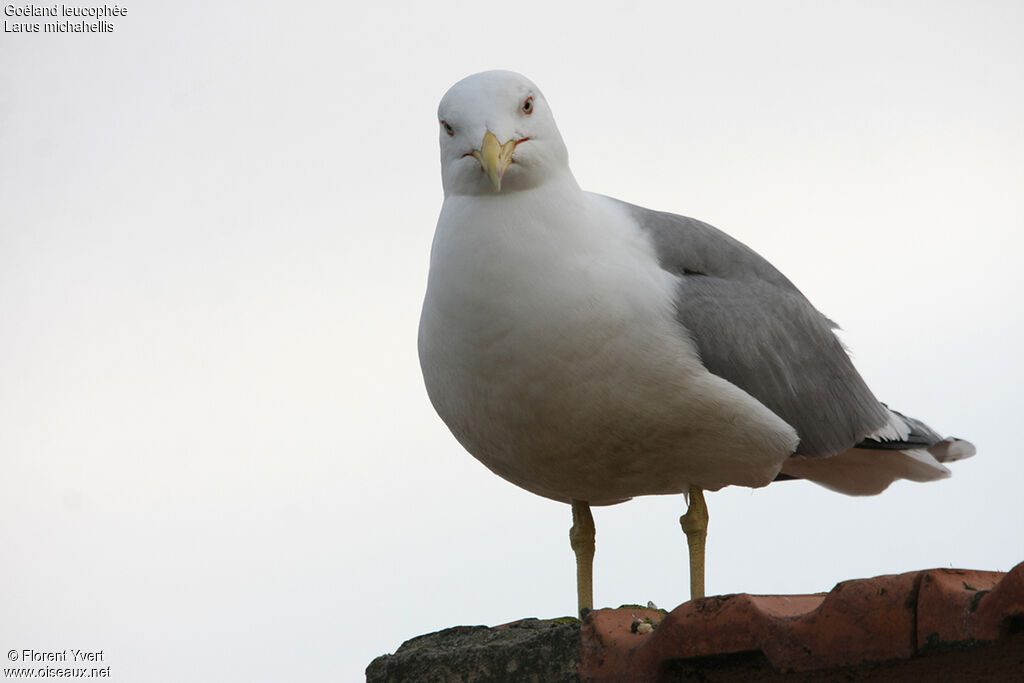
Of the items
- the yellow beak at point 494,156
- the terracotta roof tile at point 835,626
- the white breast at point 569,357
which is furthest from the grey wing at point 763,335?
the terracotta roof tile at point 835,626

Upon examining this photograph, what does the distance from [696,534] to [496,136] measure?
6.07 ft

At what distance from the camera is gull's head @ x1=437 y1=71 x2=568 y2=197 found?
5.25m

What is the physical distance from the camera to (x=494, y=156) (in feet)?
17.0

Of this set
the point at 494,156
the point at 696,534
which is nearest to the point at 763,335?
the point at 696,534

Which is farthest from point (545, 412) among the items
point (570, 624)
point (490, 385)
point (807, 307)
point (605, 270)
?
point (807, 307)

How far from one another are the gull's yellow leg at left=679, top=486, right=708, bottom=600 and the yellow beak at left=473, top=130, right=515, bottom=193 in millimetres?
1577

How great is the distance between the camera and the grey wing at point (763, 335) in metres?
5.63

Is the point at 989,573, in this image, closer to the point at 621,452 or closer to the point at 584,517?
the point at 621,452

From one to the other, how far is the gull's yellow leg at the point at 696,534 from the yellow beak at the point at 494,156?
1577mm

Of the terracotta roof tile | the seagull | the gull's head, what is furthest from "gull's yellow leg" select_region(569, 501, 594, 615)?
the terracotta roof tile

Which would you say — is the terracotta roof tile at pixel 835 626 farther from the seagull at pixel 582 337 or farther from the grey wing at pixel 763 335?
the grey wing at pixel 763 335

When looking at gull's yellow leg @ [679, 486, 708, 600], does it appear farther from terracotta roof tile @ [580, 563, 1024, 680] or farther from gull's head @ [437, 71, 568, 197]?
terracotta roof tile @ [580, 563, 1024, 680]

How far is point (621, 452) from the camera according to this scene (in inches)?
212

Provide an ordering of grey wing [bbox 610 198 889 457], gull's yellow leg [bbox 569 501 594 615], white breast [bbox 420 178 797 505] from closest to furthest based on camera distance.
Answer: white breast [bbox 420 178 797 505]
grey wing [bbox 610 198 889 457]
gull's yellow leg [bbox 569 501 594 615]
